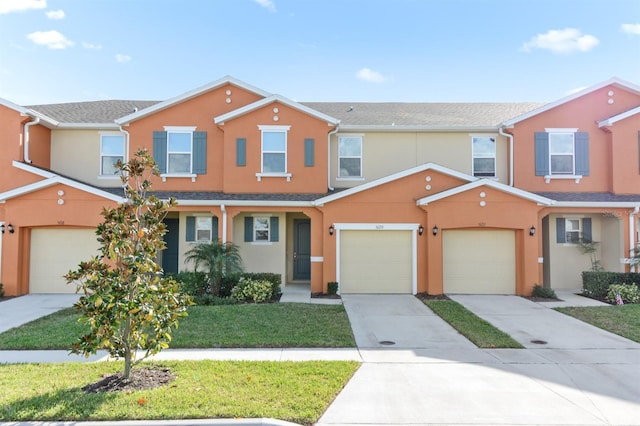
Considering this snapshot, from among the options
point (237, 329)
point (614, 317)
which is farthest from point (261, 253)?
point (614, 317)

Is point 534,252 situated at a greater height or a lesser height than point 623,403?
greater

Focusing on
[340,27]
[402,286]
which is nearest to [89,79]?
[340,27]

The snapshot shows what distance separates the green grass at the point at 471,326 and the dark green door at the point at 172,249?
9264 millimetres

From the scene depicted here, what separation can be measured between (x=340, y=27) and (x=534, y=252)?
1117 cm

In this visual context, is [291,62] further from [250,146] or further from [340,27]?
[250,146]

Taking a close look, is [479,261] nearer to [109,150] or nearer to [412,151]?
[412,151]

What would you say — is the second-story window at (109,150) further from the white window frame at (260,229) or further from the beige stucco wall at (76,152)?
the white window frame at (260,229)

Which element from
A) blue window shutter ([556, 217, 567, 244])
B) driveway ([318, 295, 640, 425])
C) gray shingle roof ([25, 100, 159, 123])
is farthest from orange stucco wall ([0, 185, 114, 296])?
blue window shutter ([556, 217, 567, 244])

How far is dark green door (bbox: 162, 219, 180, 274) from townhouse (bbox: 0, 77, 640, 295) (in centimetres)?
8

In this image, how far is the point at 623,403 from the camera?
4910mm

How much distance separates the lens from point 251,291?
450 inches

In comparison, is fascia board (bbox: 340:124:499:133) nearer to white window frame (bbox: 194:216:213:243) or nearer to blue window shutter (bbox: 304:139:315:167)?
blue window shutter (bbox: 304:139:315:167)

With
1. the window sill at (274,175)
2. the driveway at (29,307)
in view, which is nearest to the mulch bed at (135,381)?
the driveway at (29,307)

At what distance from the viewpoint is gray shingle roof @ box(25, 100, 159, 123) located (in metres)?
14.9
